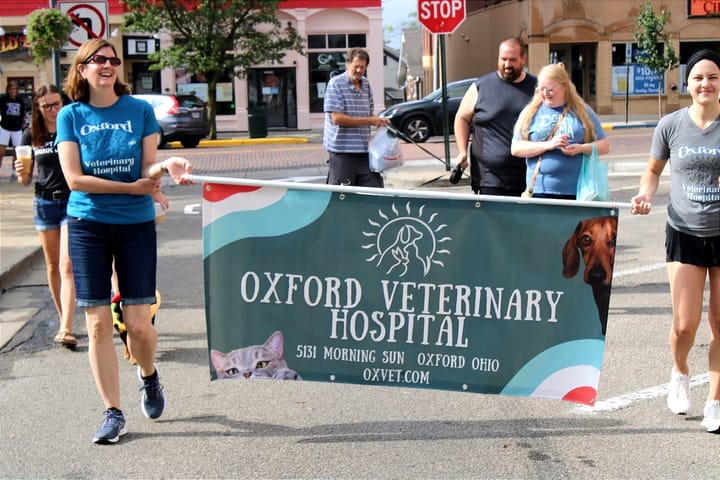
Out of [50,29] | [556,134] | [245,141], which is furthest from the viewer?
[245,141]

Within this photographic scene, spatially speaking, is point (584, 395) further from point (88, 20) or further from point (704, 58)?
point (88, 20)

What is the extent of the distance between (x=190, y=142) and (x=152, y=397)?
23.8 m

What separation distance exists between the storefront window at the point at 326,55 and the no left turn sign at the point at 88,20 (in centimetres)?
2467

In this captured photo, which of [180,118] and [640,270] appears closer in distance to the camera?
[640,270]

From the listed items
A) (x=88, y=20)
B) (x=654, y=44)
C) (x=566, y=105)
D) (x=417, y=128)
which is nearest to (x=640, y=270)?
(x=566, y=105)

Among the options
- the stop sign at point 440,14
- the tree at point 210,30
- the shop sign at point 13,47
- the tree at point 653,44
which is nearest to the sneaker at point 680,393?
the stop sign at point 440,14

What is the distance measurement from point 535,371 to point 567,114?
5.81ft

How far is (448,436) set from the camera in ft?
16.5

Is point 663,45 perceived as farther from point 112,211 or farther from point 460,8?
point 112,211

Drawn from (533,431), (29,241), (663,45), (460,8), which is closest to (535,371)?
(533,431)

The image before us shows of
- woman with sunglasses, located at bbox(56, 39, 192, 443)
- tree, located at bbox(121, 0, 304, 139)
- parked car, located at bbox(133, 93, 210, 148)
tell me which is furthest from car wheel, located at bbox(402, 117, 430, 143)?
woman with sunglasses, located at bbox(56, 39, 192, 443)

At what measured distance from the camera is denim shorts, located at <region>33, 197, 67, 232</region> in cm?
688

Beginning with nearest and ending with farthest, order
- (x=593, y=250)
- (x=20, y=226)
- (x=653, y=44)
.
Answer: (x=593, y=250) → (x=20, y=226) → (x=653, y=44)

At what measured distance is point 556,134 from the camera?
5867 mm
